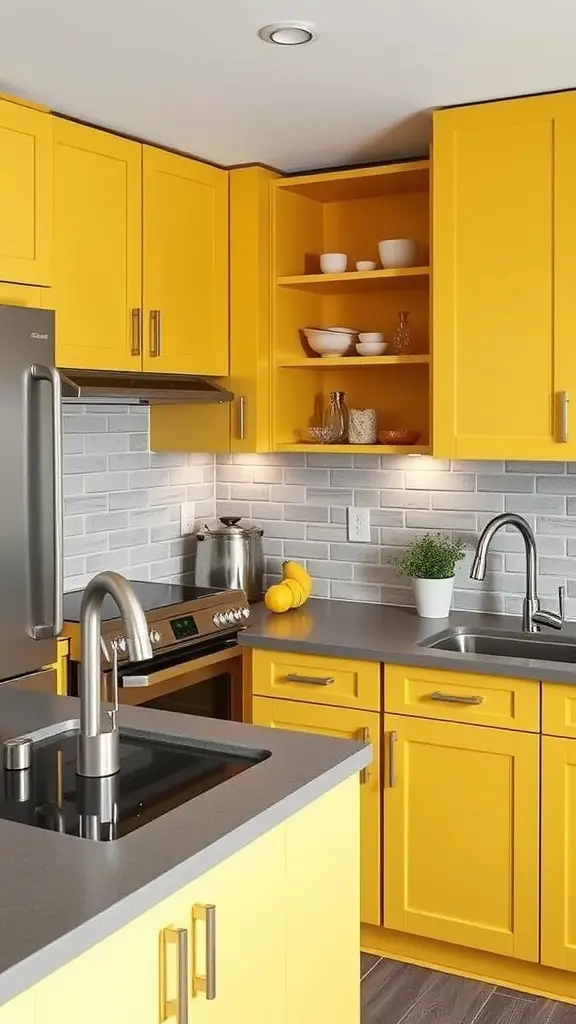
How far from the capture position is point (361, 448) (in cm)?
373

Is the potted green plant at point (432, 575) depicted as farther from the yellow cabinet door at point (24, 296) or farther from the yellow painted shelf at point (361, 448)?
the yellow cabinet door at point (24, 296)

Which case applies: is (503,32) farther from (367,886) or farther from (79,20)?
(367,886)

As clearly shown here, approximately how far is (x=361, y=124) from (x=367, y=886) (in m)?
2.27

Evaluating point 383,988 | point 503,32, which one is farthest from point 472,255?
point 383,988

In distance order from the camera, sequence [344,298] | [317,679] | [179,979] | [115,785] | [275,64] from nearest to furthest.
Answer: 1. [179,979]
2. [115,785]
3. [275,64]
4. [317,679]
5. [344,298]

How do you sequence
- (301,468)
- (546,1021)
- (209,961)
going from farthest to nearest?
(301,468), (546,1021), (209,961)

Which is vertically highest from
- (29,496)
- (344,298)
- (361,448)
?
(344,298)

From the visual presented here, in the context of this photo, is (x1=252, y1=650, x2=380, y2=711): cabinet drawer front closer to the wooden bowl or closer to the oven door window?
the oven door window

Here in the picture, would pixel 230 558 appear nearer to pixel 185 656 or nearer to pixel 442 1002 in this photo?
pixel 185 656

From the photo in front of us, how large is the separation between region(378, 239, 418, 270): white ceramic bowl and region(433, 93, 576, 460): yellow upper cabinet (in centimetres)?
36

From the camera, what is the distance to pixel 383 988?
3166 millimetres

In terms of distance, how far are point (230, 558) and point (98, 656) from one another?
216 cm

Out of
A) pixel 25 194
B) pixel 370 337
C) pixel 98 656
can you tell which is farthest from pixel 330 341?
pixel 98 656

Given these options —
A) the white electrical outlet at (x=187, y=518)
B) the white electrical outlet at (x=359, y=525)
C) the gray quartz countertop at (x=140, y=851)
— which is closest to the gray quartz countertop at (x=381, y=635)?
the white electrical outlet at (x=359, y=525)
